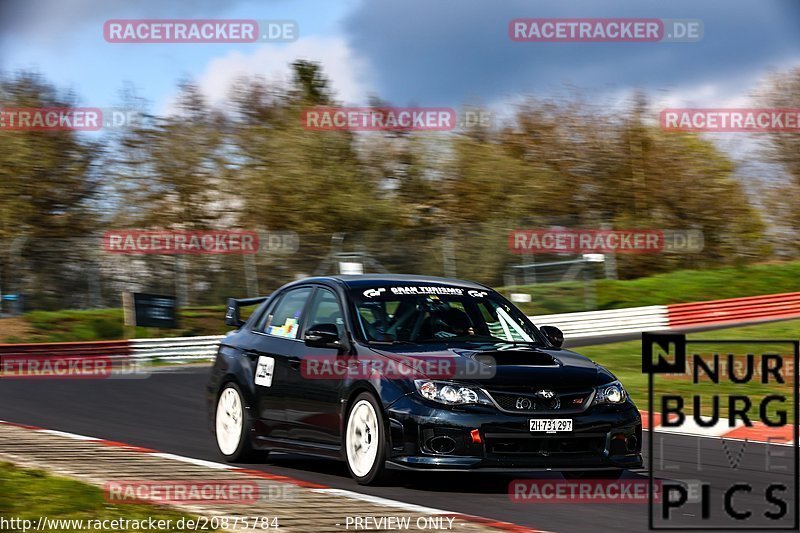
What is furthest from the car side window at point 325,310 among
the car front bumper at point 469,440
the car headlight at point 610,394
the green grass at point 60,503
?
the green grass at point 60,503

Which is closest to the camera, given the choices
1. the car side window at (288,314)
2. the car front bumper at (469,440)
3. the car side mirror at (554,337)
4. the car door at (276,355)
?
the car front bumper at (469,440)

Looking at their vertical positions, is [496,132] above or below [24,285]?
above

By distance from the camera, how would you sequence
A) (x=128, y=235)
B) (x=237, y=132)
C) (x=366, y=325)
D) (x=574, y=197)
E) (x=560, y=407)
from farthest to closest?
(x=574, y=197) < (x=237, y=132) < (x=128, y=235) < (x=366, y=325) < (x=560, y=407)

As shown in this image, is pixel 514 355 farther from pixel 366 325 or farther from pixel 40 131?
pixel 40 131

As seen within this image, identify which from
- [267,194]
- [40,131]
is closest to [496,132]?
[267,194]

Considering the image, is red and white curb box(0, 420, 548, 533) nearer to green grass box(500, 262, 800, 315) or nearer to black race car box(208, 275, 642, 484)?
black race car box(208, 275, 642, 484)

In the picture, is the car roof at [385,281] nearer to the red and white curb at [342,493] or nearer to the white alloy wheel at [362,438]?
the white alloy wheel at [362,438]

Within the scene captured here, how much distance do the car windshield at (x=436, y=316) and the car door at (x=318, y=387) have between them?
27 cm

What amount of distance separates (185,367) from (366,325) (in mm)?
16398

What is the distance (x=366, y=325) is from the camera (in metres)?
9.26

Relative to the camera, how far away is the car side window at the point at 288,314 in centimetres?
995

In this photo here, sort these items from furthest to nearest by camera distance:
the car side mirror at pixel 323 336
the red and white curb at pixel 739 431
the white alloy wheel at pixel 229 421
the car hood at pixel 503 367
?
the red and white curb at pixel 739 431 < the white alloy wheel at pixel 229 421 < the car side mirror at pixel 323 336 < the car hood at pixel 503 367

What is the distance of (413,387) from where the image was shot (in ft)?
27.4

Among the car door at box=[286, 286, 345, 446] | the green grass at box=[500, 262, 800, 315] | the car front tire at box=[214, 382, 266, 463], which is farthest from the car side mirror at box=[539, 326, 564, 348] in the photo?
the green grass at box=[500, 262, 800, 315]
